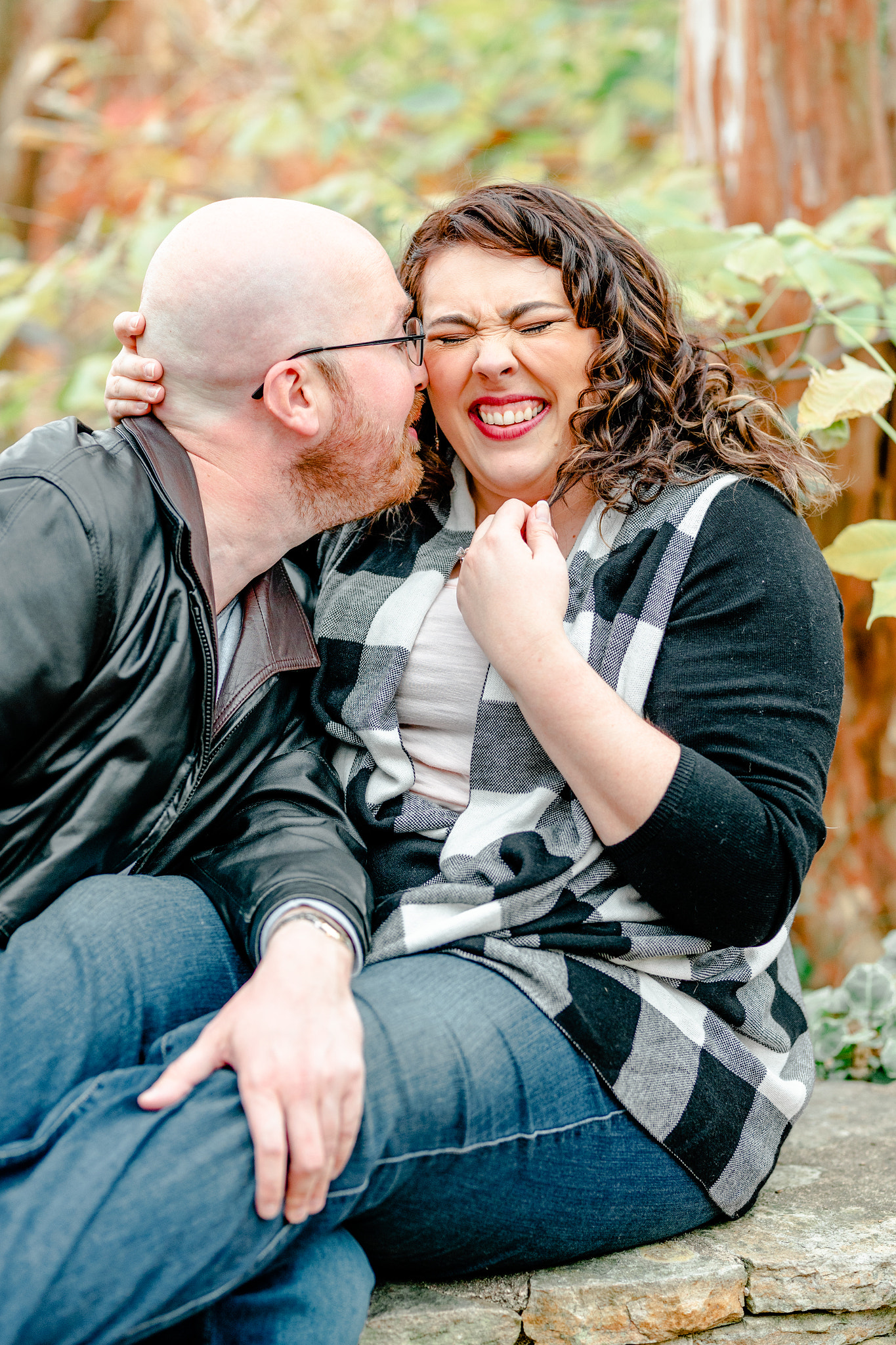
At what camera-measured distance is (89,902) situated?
1589mm

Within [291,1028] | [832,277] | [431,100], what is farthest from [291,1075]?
[431,100]

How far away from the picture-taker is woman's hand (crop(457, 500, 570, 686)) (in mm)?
1652

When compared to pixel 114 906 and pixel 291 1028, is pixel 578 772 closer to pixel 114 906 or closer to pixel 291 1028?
pixel 291 1028

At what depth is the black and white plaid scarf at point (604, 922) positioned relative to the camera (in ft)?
5.33

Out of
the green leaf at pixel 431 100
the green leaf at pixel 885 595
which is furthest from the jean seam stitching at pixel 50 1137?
the green leaf at pixel 431 100

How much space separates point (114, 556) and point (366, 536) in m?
0.62

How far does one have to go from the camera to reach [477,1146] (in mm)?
1493

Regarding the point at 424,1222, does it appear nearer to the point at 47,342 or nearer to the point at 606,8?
the point at 47,342

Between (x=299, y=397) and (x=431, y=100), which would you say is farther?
(x=431, y=100)

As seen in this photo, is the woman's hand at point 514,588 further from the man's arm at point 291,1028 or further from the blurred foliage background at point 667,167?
the blurred foliage background at point 667,167

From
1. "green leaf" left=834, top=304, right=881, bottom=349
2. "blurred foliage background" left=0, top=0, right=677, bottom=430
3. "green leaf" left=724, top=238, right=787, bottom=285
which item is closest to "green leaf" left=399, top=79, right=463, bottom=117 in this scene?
"blurred foliage background" left=0, top=0, right=677, bottom=430

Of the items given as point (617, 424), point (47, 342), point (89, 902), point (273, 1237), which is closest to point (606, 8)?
point (47, 342)

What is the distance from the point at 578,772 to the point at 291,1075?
568 mm

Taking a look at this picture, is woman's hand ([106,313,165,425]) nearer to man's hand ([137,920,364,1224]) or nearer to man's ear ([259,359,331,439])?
man's ear ([259,359,331,439])
